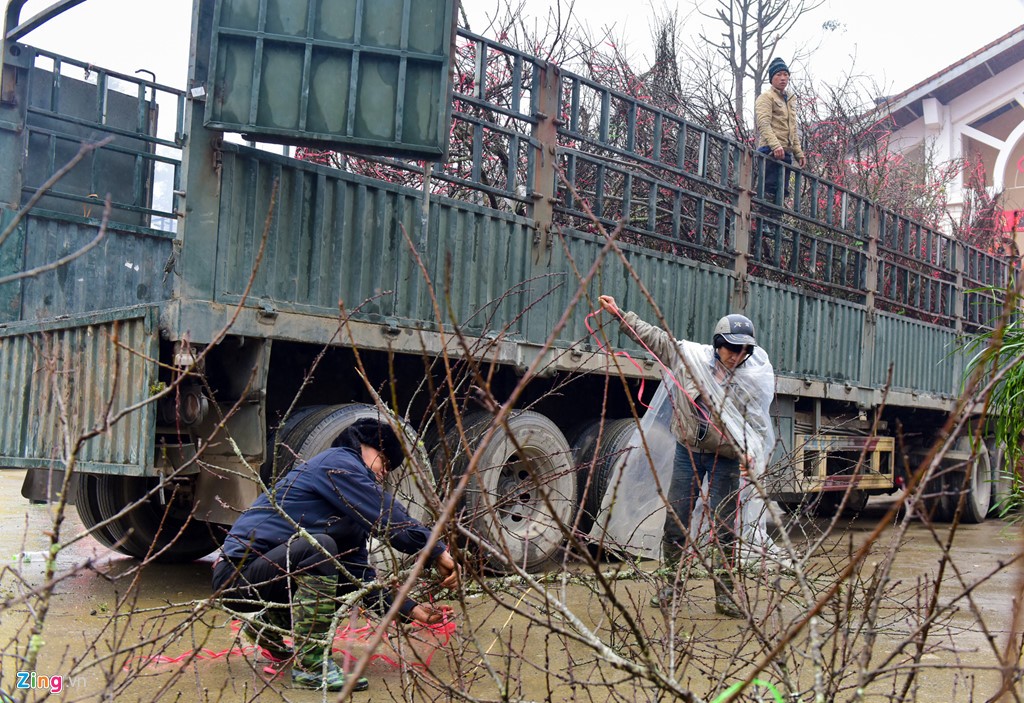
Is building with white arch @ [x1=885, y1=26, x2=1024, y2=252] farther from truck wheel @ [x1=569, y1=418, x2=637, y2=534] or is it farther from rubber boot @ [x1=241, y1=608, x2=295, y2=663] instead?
rubber boot @ [x1=241, y1=608, x2=295, y2=663]

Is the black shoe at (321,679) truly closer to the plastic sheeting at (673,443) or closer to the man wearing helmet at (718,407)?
the plastic sheeting at (673,443)

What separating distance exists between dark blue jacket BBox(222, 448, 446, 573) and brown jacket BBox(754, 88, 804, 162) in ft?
22.5

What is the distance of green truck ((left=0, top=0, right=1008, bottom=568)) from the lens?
5082 mm

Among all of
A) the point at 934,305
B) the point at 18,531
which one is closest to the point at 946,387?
the point at 934,305

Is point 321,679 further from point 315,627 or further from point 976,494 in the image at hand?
point 976,494

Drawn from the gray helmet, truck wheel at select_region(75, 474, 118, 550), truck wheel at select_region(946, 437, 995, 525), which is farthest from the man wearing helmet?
truck wheel at select_region(946, 437, 995, 525)

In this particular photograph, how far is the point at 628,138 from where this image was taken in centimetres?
747

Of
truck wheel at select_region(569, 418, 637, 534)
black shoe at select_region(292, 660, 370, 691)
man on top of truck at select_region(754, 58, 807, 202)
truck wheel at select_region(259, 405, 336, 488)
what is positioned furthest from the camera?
man on top of truck at select_region(754, 58, 807, 202)

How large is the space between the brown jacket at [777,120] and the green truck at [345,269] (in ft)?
2.12

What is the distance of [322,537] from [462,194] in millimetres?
4370

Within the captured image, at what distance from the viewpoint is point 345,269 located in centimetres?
568

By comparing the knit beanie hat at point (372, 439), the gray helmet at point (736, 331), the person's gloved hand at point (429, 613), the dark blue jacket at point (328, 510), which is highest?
the gray helmet at point (736, 331)

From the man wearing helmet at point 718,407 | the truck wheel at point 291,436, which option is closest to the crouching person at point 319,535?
the truck wheel at point 291,436

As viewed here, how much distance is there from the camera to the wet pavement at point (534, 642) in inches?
→ 97.4
